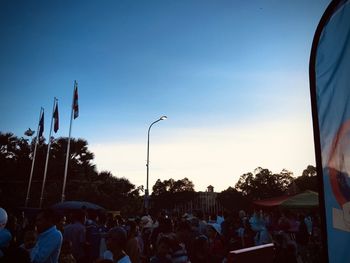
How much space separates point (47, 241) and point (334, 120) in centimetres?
442

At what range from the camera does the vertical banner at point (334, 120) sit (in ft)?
4.76

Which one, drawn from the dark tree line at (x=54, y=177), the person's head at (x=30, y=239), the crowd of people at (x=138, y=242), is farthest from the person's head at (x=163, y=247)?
the dark tree line at (x=54, y=177)

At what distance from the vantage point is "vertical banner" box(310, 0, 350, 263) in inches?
57.1

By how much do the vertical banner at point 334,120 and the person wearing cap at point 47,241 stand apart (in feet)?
13.6

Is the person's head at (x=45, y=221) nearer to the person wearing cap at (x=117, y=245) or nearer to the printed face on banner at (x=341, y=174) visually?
the person wearing cap at (x=117, y=245)

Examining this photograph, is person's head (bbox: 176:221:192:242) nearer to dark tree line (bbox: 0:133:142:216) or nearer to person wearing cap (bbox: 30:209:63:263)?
person wearing cap (bbox: 30:209:63:263)

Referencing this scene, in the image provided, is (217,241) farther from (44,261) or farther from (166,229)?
(44,261)

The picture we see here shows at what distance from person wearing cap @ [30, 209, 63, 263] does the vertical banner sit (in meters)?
4.14

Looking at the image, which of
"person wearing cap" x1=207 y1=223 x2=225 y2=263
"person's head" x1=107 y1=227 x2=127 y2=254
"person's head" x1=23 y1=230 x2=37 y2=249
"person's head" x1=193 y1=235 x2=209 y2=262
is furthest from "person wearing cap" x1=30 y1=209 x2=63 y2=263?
"person wearing cap" x1=207 y1=223 x2=225 y2=263

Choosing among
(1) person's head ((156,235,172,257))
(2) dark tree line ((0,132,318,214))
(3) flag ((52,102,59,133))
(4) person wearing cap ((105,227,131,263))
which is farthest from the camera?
(2) dark tree line ((0,132,318,214))

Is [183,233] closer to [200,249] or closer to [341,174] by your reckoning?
[200,249]

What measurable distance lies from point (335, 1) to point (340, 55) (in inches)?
11.3

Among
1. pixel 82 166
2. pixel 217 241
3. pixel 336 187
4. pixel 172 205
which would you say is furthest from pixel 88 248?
pixel 172 205

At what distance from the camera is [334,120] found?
5.16 feet
